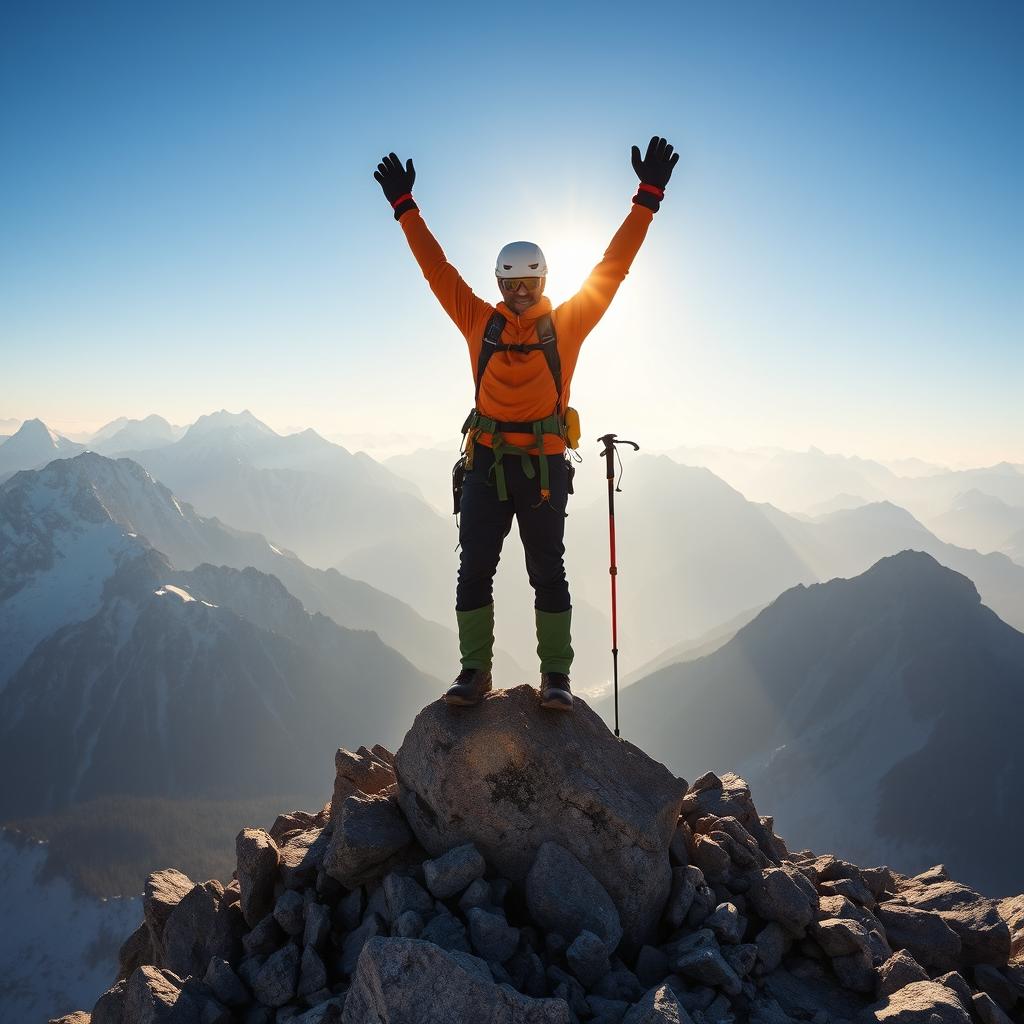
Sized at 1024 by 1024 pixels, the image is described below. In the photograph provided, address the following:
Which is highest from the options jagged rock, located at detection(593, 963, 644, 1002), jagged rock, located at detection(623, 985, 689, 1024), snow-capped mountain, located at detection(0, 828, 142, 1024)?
jagged rock, located at detection(623, 985, 689, 1024)

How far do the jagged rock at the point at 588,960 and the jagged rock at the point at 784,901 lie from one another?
2.91 meters

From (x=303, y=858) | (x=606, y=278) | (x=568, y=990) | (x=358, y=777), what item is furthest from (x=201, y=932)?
(x=606, y=278)

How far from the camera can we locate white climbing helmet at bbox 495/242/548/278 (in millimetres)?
8867

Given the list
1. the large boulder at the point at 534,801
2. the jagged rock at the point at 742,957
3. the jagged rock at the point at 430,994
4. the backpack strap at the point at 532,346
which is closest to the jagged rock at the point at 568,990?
the jagged rock at the point at 430,994

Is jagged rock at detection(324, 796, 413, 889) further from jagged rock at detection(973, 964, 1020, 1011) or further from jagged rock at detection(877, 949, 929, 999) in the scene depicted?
jagged rock at detection(973, 964, 1020, 1011)

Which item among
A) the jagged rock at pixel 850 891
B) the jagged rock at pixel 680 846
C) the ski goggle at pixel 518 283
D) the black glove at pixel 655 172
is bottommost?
the jagged rock at pixel 850 891

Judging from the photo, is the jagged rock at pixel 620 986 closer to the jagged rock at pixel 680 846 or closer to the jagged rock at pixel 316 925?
the jagged rock at pixel 680 846

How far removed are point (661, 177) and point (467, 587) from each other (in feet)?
22.3

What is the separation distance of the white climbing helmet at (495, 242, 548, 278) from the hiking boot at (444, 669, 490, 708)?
590 cm

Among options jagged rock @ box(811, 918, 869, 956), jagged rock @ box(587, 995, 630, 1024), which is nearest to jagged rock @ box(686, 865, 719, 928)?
jagged rock @ box(811, 918, 869, 956)

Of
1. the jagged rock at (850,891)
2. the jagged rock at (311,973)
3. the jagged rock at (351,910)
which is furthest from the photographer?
the jagged rock at (850,891)

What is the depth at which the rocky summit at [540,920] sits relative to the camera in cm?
702

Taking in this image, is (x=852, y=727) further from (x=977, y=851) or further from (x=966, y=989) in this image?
(x=966, y=989)

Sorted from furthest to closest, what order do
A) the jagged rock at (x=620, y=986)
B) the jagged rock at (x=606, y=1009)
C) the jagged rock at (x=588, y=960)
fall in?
1. the jagged rock at (x=588, y=960)
2. the jagged rock at (x=620, y=986)
3. the jagged rock at (x=606, y=1009)
